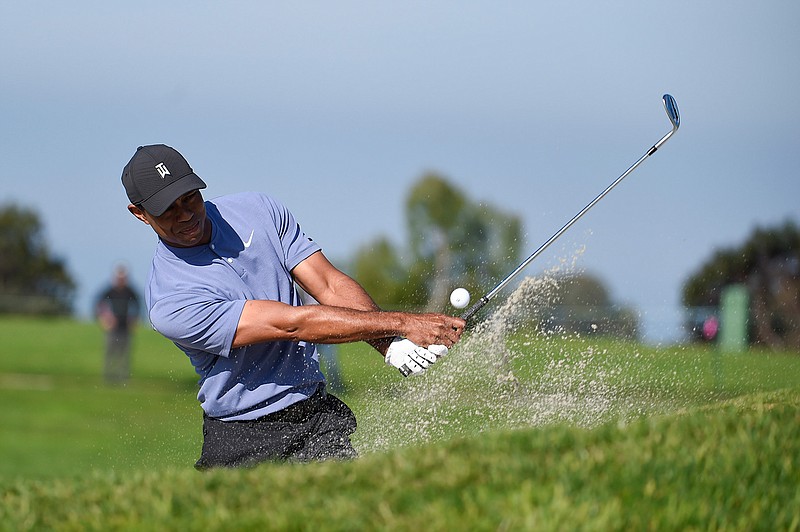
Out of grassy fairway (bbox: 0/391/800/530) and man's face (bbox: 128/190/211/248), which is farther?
man's face (bbox: 128/190/211/248)

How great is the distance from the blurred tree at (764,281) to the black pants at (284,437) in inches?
557

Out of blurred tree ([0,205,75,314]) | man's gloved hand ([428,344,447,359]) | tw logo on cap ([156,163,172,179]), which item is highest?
blurred tree ([0,205,75,314])

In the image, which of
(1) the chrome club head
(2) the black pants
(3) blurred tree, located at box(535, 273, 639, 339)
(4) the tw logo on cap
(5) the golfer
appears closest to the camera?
(5) the golfer

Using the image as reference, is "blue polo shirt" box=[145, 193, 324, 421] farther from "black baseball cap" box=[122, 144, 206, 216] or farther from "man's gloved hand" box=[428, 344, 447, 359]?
"man's gloved hand" box=[428, 344, 447, 359]

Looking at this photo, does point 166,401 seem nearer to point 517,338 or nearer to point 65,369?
point 65,369

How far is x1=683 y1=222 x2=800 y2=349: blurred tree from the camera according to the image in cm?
2044

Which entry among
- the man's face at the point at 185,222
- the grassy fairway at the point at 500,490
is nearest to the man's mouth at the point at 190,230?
the man's face at the point at 185,222

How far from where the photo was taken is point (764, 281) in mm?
32094

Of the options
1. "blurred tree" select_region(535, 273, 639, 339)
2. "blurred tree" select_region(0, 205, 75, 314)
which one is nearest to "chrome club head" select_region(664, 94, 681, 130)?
"blurred tree" select_region(535, 273, 639, 339)

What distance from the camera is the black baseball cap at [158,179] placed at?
575 cm

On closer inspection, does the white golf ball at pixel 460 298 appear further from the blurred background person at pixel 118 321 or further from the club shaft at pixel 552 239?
the blurred background person at pixel 118 321

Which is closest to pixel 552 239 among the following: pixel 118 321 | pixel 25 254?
pixel 118 321

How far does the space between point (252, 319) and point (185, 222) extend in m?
0.66

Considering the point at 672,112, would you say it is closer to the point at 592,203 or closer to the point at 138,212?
the point at 592,203
